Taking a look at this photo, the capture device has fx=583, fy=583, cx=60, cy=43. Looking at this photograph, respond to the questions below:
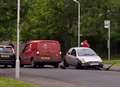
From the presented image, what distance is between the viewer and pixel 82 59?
36.8m

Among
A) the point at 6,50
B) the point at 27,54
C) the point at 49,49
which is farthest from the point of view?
the point at 27,54

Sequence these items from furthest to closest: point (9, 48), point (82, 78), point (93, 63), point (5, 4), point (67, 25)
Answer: point (67, 25) < point (9, 48) < point (93, 63) < point (5, 4) < point (82, 78)

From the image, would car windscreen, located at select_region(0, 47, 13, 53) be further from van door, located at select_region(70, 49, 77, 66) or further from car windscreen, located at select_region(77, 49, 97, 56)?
car windscreen, located at select_region(77, 49, 97, 56)

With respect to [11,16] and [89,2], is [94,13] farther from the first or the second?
[11,16]

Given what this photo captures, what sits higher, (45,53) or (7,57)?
(45,53)

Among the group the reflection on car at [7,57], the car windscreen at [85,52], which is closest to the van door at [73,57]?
the car windscreen at [85,52]

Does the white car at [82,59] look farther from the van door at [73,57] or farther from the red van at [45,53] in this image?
the red van at [45,53]

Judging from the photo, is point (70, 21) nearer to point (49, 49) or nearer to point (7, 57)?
point (49, 49)

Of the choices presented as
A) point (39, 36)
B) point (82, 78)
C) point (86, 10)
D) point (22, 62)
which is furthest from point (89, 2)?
point (82, 78)

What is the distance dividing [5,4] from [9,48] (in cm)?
1089

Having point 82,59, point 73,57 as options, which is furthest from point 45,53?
point 82,59

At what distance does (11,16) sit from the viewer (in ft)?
98.9

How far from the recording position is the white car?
36.5 m

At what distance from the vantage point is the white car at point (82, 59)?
36.5 meters
